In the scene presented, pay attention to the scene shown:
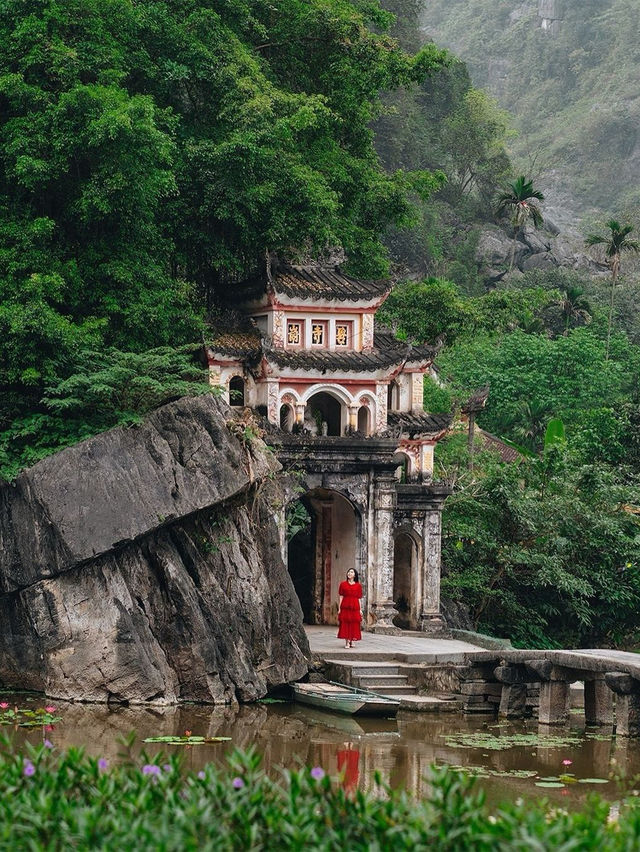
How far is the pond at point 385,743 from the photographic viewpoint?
16.0 meters

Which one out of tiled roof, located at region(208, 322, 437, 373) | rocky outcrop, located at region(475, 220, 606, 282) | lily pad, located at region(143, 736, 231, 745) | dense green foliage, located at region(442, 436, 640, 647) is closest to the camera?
lily pad, located at region(143, 736, 231, 745)

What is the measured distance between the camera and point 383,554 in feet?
85.2

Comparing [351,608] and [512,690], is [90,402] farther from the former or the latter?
[512,690]

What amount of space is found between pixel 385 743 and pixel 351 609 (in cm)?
510

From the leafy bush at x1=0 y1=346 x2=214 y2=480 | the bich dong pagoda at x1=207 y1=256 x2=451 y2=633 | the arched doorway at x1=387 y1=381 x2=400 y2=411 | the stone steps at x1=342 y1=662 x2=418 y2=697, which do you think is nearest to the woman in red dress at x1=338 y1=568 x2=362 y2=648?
the stone steps at x1=342 y1=662 x2=418 y2=697

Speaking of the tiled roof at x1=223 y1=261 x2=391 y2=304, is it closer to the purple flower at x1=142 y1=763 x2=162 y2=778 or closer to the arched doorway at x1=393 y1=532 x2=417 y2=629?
the arched doorway at x1=393 y1=532 x2=417 y2=629

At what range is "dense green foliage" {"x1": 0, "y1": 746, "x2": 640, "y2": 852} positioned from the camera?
929 cm

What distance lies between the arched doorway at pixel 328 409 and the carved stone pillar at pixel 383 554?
1965 millimetres

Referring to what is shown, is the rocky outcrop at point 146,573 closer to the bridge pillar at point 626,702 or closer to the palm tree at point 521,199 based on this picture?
→ the bridge pillar at point 626,702

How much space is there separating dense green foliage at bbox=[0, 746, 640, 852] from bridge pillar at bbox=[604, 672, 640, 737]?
31.1ft

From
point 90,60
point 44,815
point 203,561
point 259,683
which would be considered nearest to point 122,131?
point 90,60

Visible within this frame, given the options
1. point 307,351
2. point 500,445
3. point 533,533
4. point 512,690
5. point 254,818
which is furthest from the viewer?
point 500,445

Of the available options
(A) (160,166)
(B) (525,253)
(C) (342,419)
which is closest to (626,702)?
(C) (342,419)

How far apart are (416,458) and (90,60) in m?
9.82
